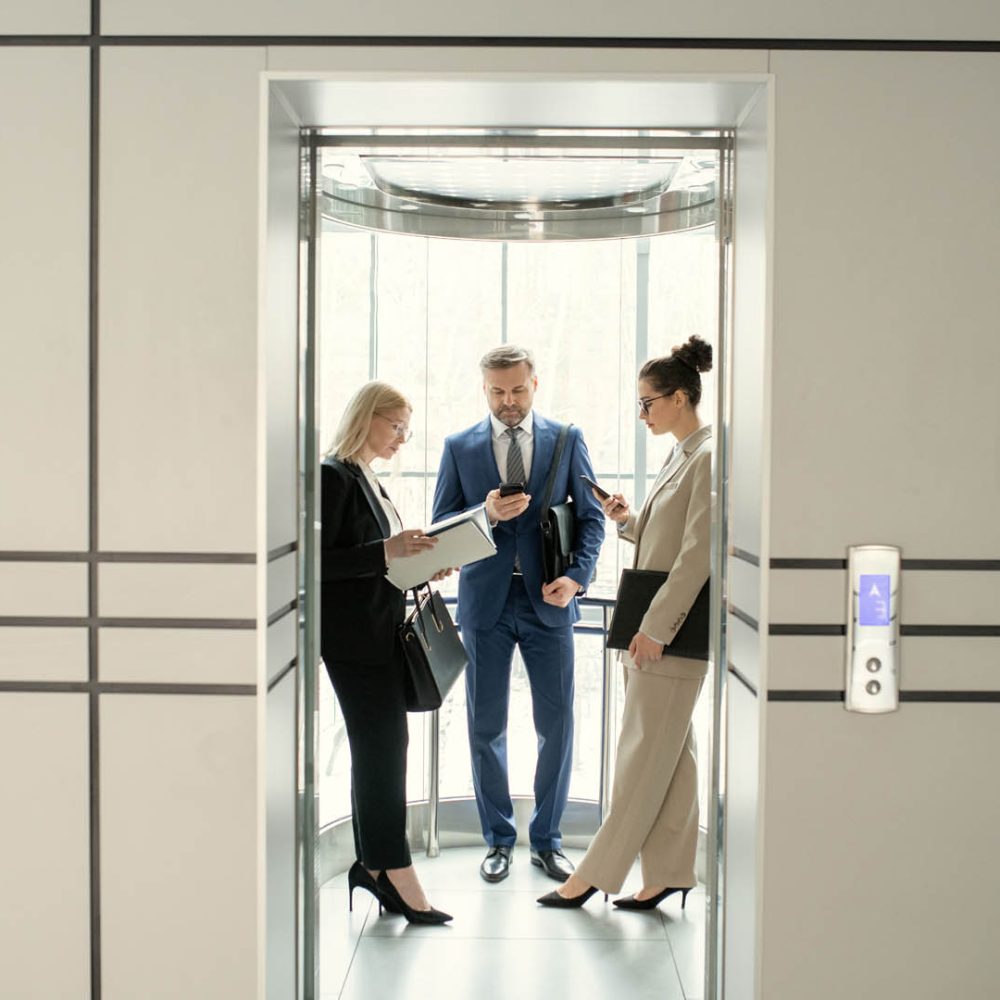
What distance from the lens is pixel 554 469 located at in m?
3.62

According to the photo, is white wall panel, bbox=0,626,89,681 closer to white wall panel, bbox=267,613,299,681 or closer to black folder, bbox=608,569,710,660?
white wall panel, bbox=267,613,299,681

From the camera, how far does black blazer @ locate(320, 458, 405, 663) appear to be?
121 inches

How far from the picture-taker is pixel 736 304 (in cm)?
253

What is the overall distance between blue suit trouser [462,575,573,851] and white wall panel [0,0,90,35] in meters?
2.06

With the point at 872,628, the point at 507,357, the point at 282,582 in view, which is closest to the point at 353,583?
the point at 282,582

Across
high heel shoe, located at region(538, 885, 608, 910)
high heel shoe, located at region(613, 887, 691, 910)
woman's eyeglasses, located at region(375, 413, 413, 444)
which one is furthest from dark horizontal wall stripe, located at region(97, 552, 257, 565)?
high heel shoe, located at region(613, 887, 691, 910)

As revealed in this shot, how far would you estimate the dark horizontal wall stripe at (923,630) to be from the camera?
2352mm

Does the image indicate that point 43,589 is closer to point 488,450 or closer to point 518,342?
point 488,450

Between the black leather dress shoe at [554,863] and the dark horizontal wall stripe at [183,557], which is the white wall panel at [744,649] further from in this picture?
the black leather dress shoe at [554,863]

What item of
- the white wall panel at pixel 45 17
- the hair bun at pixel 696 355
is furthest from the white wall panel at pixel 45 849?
the hair bun at pixel 696 355

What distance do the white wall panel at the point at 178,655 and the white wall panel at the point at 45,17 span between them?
4.12 feet

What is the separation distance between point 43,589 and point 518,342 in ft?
6.91

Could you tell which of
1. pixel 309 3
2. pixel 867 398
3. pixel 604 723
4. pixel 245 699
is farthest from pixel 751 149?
pixel 604 723

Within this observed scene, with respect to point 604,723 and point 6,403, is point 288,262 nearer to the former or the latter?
point 6,403
